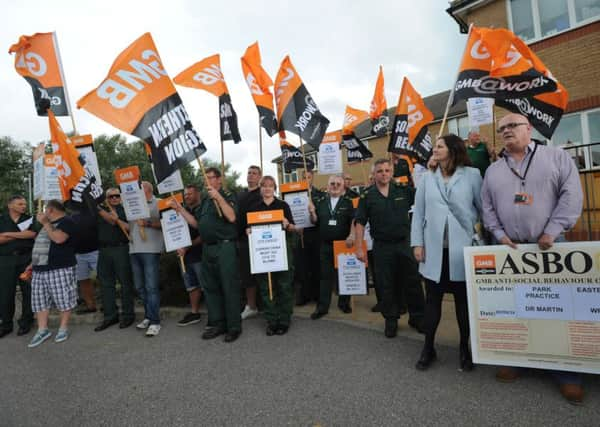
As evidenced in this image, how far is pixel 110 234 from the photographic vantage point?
5.32m

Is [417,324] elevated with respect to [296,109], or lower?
lower

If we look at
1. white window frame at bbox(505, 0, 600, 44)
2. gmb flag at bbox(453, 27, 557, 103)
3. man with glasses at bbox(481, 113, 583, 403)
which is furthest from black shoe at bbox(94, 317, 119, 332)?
white window frame at bbox(505, 0, 600, 44)

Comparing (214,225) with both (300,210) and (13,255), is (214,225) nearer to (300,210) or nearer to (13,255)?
(300,210)

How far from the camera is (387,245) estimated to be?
4156 millimetres

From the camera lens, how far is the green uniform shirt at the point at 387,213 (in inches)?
162

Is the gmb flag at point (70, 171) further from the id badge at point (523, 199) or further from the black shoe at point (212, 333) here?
the id badge at point (523, 199)

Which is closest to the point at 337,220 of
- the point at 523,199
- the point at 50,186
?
the point at 523,199

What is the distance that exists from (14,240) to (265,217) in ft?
13.6

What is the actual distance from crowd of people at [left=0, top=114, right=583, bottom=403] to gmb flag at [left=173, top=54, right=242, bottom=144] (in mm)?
1100

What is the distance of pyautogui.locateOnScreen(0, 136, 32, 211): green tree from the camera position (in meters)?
42.8

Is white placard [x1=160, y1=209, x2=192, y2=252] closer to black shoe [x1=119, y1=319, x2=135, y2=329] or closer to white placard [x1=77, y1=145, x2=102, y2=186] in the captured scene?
white placard [x1=77, y1=145, x2=102, y2=186]

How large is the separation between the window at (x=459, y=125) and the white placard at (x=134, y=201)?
63.8ft

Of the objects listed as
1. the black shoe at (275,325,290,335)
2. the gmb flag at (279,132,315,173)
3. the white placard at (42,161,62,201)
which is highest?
the gmb flag at (279,132,315,173)

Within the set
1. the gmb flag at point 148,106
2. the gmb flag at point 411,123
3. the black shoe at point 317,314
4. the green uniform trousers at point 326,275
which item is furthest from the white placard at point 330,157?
the gmb flag at point 148,106
